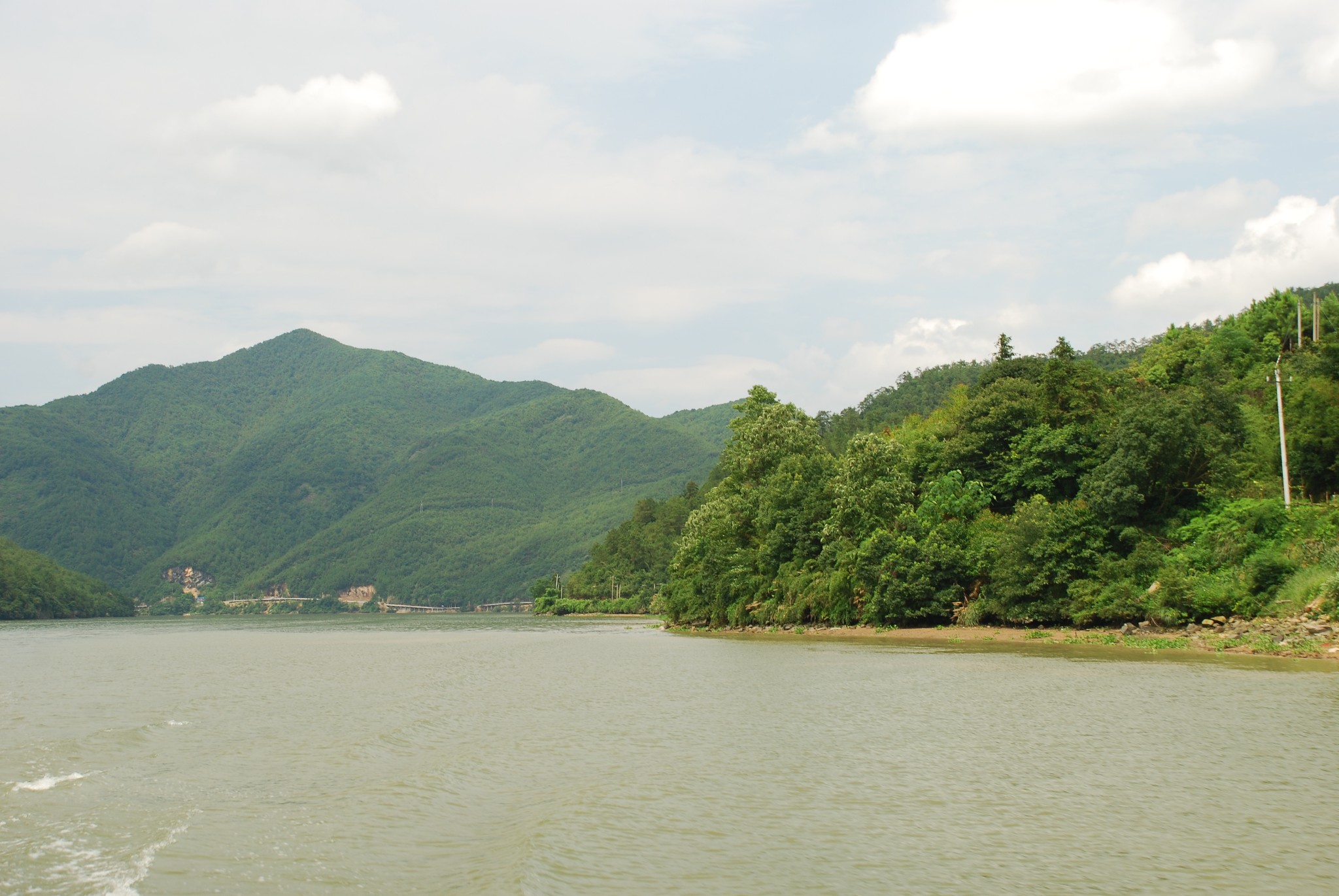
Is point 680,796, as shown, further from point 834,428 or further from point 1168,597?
point 834,428

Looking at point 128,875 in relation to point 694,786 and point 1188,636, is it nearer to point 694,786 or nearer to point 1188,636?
point 694,786

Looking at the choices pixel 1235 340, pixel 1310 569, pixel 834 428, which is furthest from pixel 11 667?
pixel 834 428

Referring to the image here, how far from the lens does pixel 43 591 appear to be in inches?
5389

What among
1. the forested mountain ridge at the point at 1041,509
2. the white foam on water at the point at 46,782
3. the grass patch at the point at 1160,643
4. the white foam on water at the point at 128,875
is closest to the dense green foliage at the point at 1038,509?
the forested mountain ridge at the point at 1041,509

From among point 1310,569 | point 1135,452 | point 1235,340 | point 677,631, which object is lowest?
point 677,631

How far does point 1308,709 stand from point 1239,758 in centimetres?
587

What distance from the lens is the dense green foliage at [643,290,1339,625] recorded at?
4153 centimetres

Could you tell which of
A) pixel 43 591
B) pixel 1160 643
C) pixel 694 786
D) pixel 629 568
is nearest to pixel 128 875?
pixel 694 786

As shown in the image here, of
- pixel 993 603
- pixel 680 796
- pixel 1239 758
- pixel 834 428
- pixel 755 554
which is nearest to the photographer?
A: pixel 680 796

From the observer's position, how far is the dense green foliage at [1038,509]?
41531 mm

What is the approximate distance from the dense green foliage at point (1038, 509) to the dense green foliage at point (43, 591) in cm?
10136

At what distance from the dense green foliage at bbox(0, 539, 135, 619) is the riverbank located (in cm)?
12268

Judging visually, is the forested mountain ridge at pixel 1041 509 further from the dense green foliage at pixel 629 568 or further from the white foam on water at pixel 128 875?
the dense green foliage at pixel 629 568

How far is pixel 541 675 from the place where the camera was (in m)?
35.0
